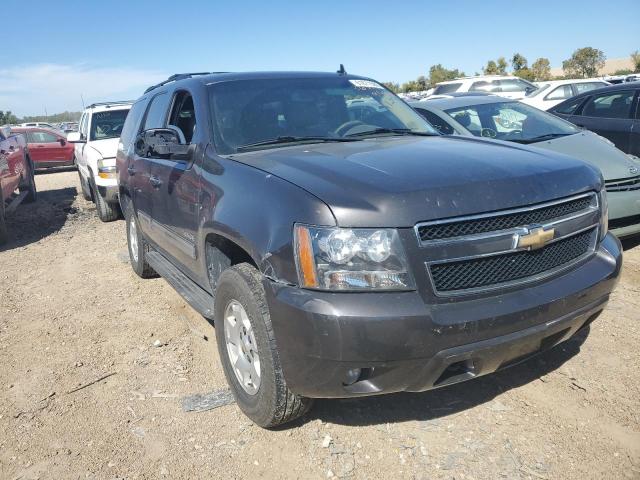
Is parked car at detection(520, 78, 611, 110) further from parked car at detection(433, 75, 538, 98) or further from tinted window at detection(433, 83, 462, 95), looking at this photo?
tinted window at detection(433, 83, 462, 95)

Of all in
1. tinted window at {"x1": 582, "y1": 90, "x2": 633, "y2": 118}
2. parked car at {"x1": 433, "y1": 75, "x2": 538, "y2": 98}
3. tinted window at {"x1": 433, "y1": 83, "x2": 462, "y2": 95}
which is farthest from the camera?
tinted window at {"x1": 433, "y1": 83, "x2": 462, "y2": 95}

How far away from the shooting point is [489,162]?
9.17ft

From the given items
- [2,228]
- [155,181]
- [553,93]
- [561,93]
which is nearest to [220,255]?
[155,181]

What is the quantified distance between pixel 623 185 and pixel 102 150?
7.50 meters

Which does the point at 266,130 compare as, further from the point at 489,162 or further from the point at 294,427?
the point at 294,427

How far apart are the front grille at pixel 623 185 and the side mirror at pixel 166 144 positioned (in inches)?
161

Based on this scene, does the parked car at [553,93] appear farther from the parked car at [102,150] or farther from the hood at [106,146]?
the hood at [106,146]

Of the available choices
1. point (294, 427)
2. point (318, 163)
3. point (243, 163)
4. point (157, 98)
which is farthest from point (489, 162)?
point (157, 98)

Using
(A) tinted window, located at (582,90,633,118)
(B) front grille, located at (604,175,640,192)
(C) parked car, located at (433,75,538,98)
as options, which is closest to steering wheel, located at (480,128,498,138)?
(B) front grille, located at (604,175,640,192)

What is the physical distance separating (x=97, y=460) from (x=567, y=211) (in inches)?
108

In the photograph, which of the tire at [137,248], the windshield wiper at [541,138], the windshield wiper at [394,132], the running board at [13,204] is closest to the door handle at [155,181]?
the tire at [137,248]

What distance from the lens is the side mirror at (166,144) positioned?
11.6ft

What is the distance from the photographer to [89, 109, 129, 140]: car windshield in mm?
9891

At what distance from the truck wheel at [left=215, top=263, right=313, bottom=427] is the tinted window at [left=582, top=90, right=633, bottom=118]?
6.58m
